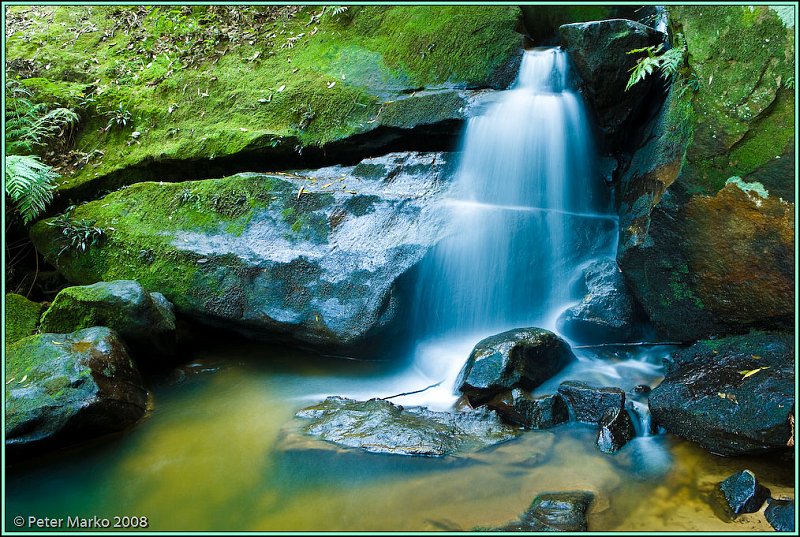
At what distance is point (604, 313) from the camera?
209 inches

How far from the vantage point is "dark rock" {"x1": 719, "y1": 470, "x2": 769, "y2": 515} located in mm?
3172

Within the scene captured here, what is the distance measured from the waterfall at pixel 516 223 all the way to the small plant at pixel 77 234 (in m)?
3.92

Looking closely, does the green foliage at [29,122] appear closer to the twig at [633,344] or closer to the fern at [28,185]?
the fern at [28,185]

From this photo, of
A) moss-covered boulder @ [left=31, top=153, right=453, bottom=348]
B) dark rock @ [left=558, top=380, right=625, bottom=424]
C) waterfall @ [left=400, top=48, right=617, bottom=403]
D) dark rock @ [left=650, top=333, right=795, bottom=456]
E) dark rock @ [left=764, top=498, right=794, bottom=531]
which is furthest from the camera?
waterfall @ [left=400, top=48, right=617, bottom=403]

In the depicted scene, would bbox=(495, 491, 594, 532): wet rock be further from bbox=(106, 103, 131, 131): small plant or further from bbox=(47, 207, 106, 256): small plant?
bbox=(106, 103, 131, 131): small plant

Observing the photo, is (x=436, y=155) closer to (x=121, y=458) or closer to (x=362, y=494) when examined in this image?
(x=362, y=494)

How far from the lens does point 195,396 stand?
512cm

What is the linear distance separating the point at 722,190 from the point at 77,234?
6735 mm

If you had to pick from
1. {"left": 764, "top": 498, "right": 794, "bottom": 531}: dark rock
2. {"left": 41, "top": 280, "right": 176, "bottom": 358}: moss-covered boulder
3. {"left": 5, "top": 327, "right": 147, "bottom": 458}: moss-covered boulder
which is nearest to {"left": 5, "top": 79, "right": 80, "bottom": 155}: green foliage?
{"left": 41, "top": 280, "right": 176, "bottom": 358}: moss-covered boulder

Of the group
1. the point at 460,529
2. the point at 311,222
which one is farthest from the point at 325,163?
the point at 460,529

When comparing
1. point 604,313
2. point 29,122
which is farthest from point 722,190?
point 29,122

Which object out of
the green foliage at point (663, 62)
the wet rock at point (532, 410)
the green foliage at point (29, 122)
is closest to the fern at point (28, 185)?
the green foliage at point (29, 122)

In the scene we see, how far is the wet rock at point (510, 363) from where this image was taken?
4.53 m

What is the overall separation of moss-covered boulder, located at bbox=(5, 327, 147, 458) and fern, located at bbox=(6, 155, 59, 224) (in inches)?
87.2
